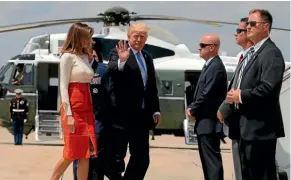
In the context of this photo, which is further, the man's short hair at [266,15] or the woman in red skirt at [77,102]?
the woman in red skirt at [77,102]

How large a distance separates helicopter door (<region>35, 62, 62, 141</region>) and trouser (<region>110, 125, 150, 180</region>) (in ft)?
30.5

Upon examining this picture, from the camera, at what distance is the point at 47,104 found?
53.8ft

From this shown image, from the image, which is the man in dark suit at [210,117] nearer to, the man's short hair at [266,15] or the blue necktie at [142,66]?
the blue necktie at [142,66]

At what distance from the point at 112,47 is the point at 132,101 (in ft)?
30.8

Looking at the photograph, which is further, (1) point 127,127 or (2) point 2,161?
(2) point 2,161

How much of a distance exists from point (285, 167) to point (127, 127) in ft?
4.84

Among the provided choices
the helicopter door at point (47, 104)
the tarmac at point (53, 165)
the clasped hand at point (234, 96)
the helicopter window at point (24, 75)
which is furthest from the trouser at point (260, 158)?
the helicopter window at point (24, 75)

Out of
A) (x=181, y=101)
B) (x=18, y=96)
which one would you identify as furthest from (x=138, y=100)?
(x=181, y=101)

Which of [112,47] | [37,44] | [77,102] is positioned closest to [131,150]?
[77,102]

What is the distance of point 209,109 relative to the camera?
200 inches

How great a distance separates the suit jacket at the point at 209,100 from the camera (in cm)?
505

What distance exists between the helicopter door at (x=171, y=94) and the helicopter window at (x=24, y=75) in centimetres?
339

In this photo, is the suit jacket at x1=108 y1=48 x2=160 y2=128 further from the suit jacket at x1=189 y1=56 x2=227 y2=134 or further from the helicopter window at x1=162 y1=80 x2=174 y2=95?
the helicopter window at x1=162 y1=80 x2=174 y2=95

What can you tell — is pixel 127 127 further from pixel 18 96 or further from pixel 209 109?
pixel 18 96
